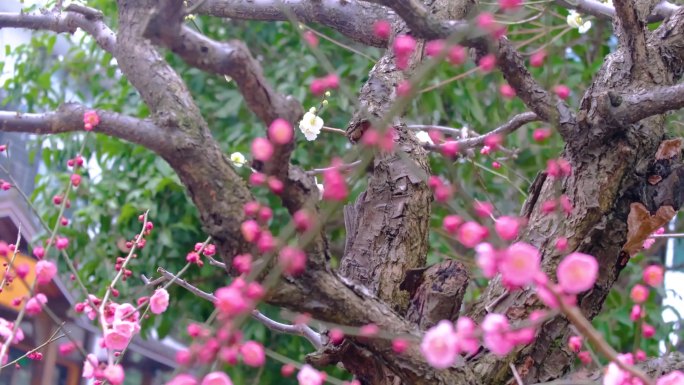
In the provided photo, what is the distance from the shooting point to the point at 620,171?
5.47 ft

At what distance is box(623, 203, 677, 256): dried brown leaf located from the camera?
1.63 metres

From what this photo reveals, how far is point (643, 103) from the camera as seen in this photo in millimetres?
1555

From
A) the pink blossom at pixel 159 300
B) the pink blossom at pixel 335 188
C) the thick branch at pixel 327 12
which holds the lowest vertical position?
the pink blossom at pixel 159 300

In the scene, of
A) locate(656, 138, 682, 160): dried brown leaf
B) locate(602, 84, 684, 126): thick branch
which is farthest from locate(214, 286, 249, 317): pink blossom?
locate(656, 138, 682, 160): dried brown leaf

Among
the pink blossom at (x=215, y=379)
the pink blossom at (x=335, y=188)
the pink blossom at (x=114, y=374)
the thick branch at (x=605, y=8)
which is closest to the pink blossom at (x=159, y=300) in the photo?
the pink blossom at (x=114, y=374)

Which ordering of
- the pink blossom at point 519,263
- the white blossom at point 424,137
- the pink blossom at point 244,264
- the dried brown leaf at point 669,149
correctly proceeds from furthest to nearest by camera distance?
the white blossom at point 424,137
the dried brown leaf at point 669,149
the pink blossom at point 244,264
the pink blossom at point 519,263

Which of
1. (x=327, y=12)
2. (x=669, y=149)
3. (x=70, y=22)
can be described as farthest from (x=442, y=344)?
(x=327, y=12)

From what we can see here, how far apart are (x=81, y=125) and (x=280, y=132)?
29 cm

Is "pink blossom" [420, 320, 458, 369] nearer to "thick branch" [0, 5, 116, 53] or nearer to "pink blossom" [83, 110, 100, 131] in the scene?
"pink blossom" [83, 110, 100, 131]

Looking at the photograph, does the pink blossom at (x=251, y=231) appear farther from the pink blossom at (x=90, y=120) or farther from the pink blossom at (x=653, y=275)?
the pink blossom at (x=653, y=275)

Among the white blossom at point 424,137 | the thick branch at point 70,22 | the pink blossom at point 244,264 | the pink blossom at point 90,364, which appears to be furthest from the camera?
the white blossom at point 424,137

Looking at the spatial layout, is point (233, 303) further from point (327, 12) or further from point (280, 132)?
point (327, 12)

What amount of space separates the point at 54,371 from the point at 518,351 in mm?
3360

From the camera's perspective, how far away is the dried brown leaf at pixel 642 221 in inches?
64.0
